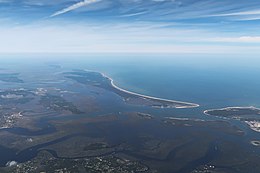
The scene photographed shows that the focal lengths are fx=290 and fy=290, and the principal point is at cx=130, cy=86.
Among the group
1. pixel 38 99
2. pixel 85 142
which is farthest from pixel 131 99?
pixel 85 142

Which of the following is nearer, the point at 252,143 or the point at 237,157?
the point at 237,157

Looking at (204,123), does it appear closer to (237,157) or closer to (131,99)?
(237,157)

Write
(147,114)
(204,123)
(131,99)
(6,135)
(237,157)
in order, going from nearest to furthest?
(237,157)
(6,135)
(204,123)
(147,114)
(131,99)

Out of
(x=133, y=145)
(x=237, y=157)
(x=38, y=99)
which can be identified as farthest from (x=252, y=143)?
(x=38, y=99)

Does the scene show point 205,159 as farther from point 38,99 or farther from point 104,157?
point 38,99

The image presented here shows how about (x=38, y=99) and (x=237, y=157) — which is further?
(x=38, y=99)

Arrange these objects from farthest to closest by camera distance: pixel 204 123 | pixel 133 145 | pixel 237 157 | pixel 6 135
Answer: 1. pixel 204 123
2. pixel 6 135
3. pixel 133 145
4. pixel 237 157

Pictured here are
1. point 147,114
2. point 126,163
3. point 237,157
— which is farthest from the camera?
point 147,114

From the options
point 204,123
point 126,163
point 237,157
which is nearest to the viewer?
point 126,163
